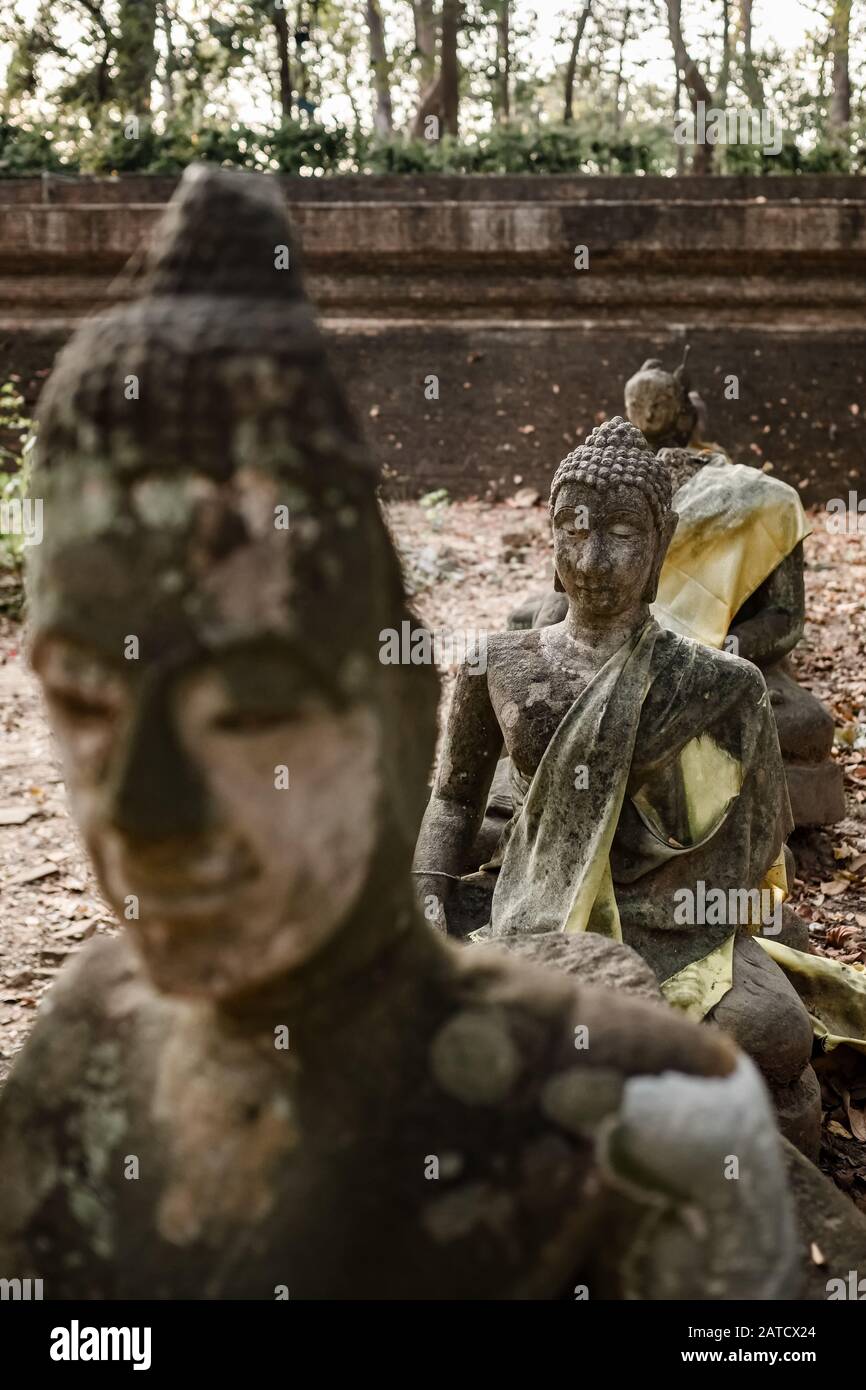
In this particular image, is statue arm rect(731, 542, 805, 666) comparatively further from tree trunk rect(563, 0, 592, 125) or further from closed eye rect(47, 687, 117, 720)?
tree trunk rect(563, 0, 592, 125)

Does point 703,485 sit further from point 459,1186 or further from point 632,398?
point 459,1186

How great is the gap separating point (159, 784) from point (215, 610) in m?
0.15

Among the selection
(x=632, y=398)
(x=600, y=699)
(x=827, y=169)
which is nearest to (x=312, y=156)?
(x=827, y=169)

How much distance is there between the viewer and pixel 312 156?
14789 mm

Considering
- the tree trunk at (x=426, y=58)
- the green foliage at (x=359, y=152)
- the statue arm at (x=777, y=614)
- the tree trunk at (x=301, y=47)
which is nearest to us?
the statue arm at (x=777, y=614)

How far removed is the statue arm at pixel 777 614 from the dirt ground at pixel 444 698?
1078mm

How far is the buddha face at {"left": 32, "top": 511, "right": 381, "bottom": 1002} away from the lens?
108cm

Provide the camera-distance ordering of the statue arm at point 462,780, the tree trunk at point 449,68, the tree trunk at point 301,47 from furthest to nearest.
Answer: the tree trunk at point 301,47 → the tree trunk at point 449,68 → the statue arm at point 462,780

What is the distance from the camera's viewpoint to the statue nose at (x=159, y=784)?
1073mm

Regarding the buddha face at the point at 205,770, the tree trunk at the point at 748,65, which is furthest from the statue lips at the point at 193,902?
the tree trunk at the point at 748,65

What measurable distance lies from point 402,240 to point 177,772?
1072 centimetres

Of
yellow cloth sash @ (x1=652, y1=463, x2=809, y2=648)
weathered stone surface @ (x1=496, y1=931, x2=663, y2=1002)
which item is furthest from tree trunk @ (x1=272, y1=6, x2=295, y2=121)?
weathered stone surface @ (x1=496, y1=931, x2=663, y2=1002)

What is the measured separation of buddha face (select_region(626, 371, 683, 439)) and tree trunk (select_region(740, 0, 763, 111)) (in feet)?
60.2

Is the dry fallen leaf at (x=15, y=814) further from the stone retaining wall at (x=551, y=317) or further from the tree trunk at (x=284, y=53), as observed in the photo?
the tree trunk at (x=284, y=53)
